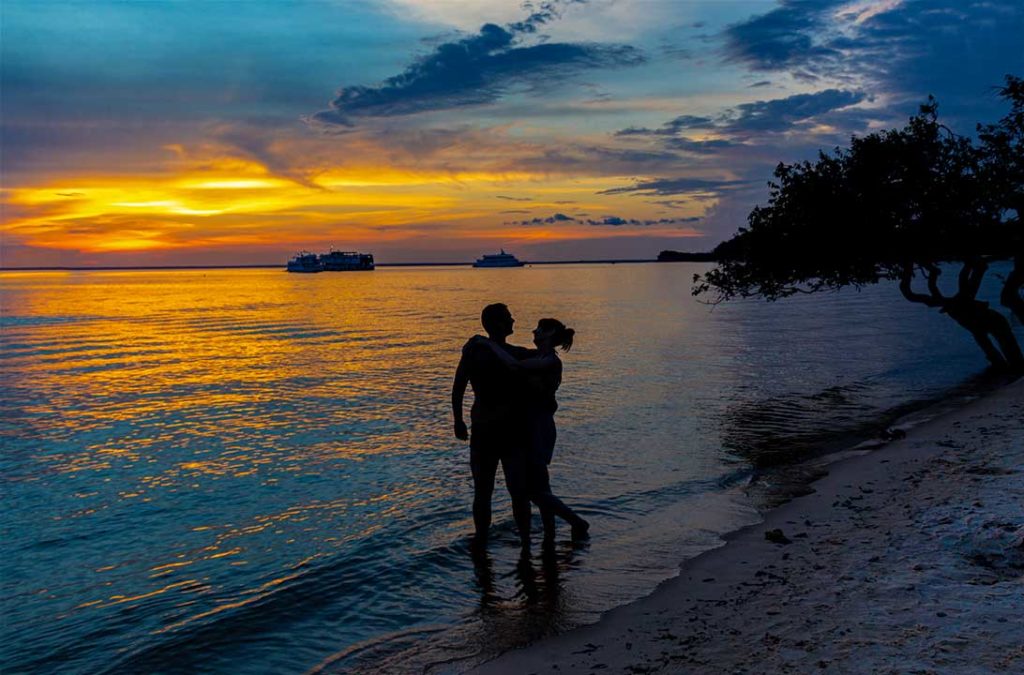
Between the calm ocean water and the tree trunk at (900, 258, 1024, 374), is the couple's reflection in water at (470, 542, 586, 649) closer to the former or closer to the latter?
the calm ocean water

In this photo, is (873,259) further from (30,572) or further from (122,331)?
(122,331)

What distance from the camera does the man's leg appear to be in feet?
26.5

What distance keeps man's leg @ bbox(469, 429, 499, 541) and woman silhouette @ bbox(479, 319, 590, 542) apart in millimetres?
416

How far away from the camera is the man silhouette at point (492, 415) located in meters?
7.61

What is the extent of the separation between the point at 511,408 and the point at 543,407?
0.44 meters

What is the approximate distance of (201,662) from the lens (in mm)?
6539

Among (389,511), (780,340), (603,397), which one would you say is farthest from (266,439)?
(780,340)

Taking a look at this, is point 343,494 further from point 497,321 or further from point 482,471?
point 497,321

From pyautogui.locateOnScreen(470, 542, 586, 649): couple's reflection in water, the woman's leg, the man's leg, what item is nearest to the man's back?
the man's leg

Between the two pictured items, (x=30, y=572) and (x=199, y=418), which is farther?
(x=199, y=418)

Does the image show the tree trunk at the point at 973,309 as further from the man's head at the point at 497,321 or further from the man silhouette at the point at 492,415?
the man's head at the point at 497,321

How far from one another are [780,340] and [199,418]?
2698cm

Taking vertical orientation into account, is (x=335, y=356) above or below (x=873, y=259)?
below

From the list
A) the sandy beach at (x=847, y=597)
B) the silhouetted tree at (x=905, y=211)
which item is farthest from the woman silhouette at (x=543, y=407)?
the silhouetted tree at (x=905, y=211)
